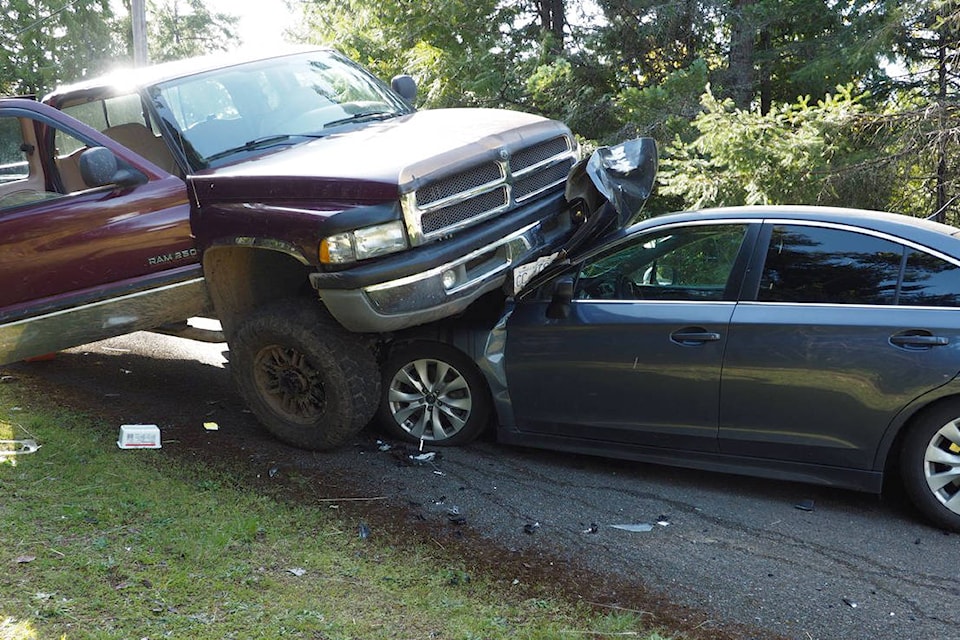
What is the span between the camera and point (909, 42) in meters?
10.9

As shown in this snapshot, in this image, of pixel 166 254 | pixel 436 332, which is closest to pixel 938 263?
pixel 436 332

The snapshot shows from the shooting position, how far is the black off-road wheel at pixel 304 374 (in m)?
5.70

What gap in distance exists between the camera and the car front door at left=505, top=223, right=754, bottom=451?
501 cm

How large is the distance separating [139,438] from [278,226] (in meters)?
1.78

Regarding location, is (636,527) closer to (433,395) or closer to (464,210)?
(433,395)

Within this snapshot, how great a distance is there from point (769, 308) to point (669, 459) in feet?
3.35

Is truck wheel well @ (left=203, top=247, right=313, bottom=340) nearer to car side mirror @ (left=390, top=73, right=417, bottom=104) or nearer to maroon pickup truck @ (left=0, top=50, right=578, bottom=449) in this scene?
maroon pickup truck @ (left=0, top=50, right=578, bottom=449)

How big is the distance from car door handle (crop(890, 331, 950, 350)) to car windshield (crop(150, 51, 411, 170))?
3.89m

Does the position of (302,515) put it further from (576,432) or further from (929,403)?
(929,403)

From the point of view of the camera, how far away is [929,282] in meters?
4.61

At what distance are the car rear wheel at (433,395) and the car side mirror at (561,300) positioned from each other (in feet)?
2.15

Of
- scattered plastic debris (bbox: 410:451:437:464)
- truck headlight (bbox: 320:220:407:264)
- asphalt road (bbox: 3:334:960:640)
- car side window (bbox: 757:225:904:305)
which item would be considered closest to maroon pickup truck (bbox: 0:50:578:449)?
truck headlight (bbox: 320:220:407:264)

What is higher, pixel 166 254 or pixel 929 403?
pixel 166 254

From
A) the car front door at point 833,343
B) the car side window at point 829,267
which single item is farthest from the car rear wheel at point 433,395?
the car side window at point 829,267
